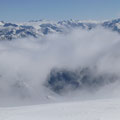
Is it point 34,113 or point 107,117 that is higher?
point 34,113

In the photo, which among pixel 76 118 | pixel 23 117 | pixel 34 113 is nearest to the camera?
pixel 76 118

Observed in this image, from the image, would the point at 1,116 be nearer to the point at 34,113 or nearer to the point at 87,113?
the point at 34,113

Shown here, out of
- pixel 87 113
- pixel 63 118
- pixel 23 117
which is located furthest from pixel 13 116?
pixel 87 113

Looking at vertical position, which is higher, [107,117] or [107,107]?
[107,107]

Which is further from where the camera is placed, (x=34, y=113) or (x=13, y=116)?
(x=34, y=113)

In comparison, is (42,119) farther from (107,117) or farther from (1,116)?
(107,117)

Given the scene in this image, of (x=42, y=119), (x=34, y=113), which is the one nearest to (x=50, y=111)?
(x=34, y=113)

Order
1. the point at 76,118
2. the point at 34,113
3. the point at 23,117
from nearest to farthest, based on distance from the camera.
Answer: the point at 76,118 → the point at 23,117 → the point at 34,113

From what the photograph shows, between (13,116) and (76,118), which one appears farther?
(13,116)
